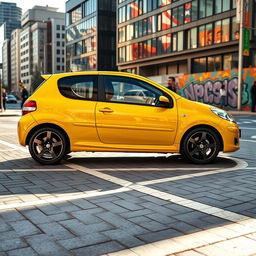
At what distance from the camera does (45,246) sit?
9.80ft

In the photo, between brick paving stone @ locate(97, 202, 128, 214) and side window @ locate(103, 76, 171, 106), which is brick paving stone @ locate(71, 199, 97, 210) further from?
side window @ locate(103, 76, 171, 106)

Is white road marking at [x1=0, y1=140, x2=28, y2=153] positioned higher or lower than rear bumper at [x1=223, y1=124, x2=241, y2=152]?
lower

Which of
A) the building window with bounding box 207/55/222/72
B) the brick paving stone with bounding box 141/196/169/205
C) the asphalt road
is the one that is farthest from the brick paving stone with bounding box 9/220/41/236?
the building window with bounding box 207/55/222/72

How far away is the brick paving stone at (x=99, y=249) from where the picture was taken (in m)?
2.86

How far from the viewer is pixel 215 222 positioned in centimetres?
356

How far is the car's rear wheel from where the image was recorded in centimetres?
659

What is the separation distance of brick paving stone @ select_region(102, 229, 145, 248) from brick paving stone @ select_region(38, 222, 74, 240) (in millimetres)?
329

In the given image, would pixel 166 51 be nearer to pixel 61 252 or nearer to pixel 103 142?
pixel 103 142

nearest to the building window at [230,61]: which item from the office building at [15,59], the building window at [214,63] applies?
the building window at [214,63]

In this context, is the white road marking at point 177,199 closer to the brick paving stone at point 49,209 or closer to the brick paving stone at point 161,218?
the brick paving stone at point 161,218

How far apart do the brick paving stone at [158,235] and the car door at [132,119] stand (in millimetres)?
3345

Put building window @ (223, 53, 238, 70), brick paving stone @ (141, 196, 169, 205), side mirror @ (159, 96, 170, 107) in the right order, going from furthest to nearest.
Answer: building window @ (223, 53, 238, 70) < side mirror @ (159, 96, 170, 107) < brick paving stone @ (141, 196, 169, 205)

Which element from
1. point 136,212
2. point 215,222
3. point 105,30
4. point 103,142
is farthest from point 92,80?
point 105,30

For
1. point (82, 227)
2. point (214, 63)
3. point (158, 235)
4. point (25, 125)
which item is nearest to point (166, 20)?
point (214, 63)
